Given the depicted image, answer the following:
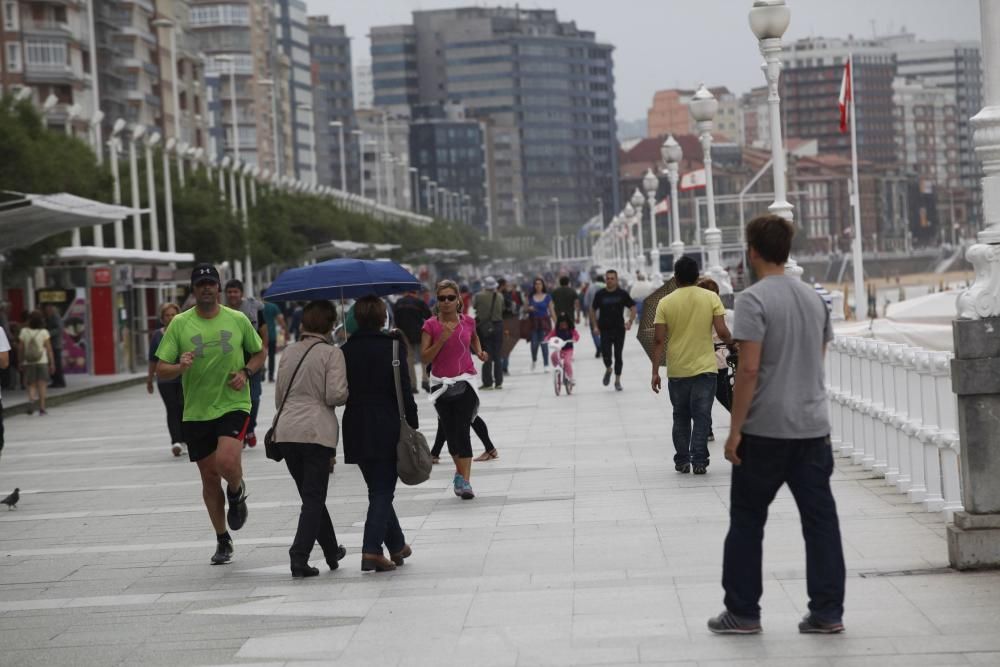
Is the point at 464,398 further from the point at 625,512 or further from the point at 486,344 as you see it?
the point at 486,344

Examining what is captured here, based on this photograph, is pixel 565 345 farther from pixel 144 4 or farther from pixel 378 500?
pixel 144 4

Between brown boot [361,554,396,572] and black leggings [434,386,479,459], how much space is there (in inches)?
126

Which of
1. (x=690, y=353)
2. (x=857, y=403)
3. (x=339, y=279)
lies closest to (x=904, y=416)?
(x=857, y=403)

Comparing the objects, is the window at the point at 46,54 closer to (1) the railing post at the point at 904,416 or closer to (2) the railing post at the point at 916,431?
(1) the railing post at the point at 904,416

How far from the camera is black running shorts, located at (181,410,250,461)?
10914mm

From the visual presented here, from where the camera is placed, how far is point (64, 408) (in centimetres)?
3050

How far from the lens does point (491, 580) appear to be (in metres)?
9.62

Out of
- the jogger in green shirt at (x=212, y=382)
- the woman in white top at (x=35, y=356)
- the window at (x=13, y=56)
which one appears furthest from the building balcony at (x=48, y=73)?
the jogger in green shirt at (x=212, y=382)

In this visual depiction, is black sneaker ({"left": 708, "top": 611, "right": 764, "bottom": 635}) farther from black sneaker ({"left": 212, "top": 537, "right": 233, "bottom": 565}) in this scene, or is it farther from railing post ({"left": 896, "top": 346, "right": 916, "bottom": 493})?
railing post ({"left": 896, "top": 346, "right": 916, "bottom": 493})

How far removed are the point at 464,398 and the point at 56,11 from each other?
84657 millimetres

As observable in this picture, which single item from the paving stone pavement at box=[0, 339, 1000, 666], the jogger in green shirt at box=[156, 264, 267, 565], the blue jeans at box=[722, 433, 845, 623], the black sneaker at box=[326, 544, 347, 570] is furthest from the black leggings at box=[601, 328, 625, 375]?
the blue jeans at box=[722, 433, 845, 623]

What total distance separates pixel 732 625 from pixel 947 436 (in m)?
3.62

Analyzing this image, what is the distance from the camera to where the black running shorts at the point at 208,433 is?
35.8 ft

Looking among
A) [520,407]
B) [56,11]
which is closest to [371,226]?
[56,11]
